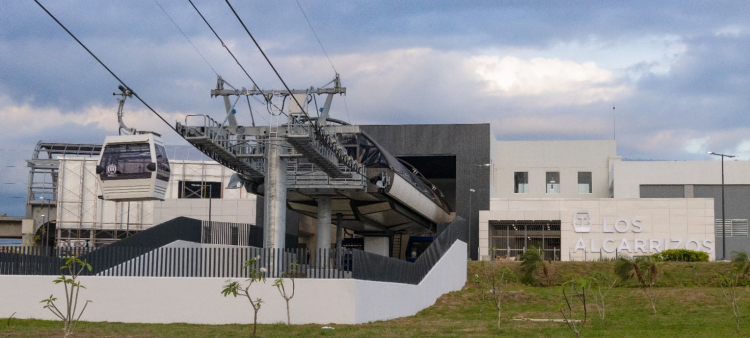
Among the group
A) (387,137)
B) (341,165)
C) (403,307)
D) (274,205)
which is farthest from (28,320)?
(387,137)

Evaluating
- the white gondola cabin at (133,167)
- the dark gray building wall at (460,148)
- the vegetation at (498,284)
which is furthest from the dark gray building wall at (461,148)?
the white gondola cabin at (133,167)

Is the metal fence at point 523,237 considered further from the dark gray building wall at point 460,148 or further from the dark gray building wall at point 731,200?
the dark gray building wall at point 731,200

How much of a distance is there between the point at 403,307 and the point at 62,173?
7135 cm

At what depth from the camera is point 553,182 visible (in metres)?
81.1

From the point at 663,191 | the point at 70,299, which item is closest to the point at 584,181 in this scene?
the point at 663,191

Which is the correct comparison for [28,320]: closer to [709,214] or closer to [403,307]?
[403,307]

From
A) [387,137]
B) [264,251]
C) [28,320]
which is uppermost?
[387,137]

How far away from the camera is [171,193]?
312 ft

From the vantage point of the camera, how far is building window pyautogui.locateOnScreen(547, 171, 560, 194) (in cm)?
8094

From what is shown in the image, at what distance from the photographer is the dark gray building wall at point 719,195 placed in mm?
72312

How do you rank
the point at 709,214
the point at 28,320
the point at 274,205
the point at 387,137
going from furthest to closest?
the point at 387,137 < the point at 709,214 < the point at 274,205 < the point at 28,320

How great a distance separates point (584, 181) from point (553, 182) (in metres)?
3.17

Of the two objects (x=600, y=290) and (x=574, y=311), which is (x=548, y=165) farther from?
(x=574, y=311)

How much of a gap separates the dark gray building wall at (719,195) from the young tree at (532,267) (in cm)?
2802
